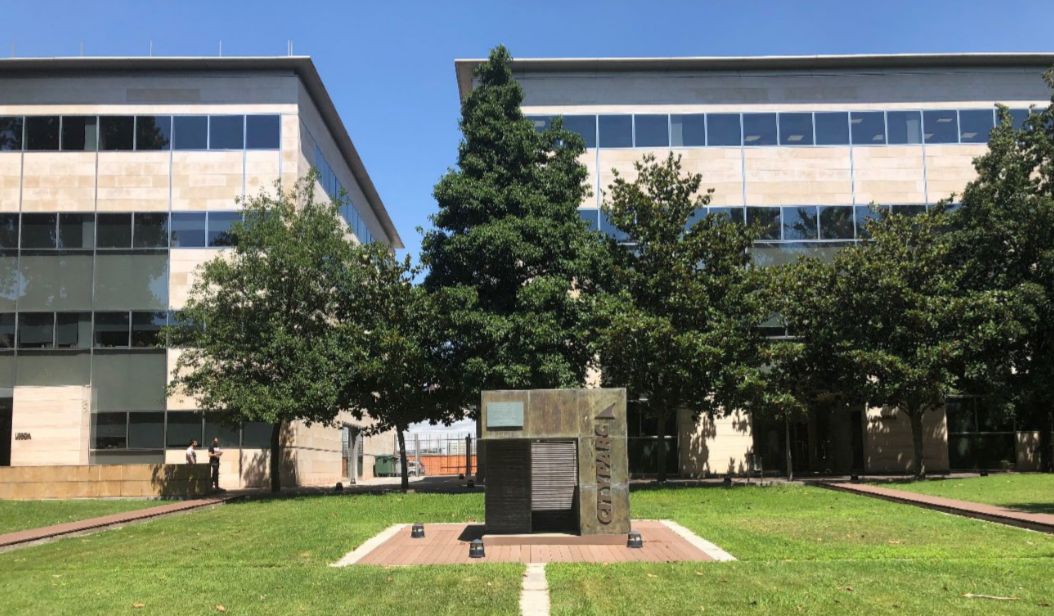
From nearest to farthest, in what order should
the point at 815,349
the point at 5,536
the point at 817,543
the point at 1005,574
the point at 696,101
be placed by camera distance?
the point at 1005,574
the point at 817,543
the point at 5,536
the point at 815,349
the point at 696,101

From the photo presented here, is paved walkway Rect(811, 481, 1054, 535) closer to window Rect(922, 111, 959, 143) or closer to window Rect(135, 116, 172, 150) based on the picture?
window Rect(922, 111, 959, 143)

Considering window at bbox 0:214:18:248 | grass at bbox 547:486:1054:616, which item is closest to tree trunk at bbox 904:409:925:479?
grass at bbox 547:486:1054:616

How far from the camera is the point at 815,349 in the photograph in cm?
3253

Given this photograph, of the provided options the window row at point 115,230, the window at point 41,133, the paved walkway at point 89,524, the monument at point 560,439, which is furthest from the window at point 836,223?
the window at point 41,133

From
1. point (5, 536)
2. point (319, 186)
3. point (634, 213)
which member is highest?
point (319, 186)

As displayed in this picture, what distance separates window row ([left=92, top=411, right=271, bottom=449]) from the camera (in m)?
38.4

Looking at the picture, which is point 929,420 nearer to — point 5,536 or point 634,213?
point 634,213

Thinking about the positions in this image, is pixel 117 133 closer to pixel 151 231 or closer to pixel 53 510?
pixel 151 231

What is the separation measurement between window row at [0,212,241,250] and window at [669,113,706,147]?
1849 cm

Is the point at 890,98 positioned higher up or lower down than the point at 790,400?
higher up

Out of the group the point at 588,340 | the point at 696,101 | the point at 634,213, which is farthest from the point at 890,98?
the point at 588,340

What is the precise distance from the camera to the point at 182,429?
38.5 m

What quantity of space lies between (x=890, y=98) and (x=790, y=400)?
61.3 feet

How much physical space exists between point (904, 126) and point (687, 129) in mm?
9280
